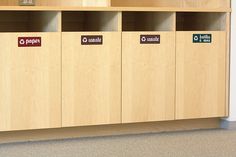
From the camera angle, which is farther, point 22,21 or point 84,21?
point 84,21

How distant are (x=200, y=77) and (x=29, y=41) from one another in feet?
4.46

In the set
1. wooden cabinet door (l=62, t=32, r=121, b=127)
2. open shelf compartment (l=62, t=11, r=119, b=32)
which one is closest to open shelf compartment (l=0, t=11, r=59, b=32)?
open shelf compartment (l=62, t=11, r=119, b=32)

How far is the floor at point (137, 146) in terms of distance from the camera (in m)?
3.32

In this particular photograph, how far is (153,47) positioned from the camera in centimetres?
379

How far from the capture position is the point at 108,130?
383 centimetres

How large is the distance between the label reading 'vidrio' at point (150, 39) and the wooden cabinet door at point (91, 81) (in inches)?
7.1

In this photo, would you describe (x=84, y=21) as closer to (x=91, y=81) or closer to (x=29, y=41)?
(x=91, y=81)

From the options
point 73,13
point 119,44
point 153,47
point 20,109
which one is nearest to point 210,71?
point 153,47

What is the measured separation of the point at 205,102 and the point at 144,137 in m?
0.58

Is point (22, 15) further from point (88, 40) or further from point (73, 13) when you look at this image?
point (88, 40)

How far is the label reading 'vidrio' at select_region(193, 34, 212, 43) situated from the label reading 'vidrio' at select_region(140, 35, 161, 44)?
0.30m

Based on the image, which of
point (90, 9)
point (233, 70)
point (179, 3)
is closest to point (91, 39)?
point (90, 9)

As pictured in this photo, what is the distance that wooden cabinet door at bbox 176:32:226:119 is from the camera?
390 cm

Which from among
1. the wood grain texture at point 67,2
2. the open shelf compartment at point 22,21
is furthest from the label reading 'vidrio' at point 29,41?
the wood grain texture at point 67,2
